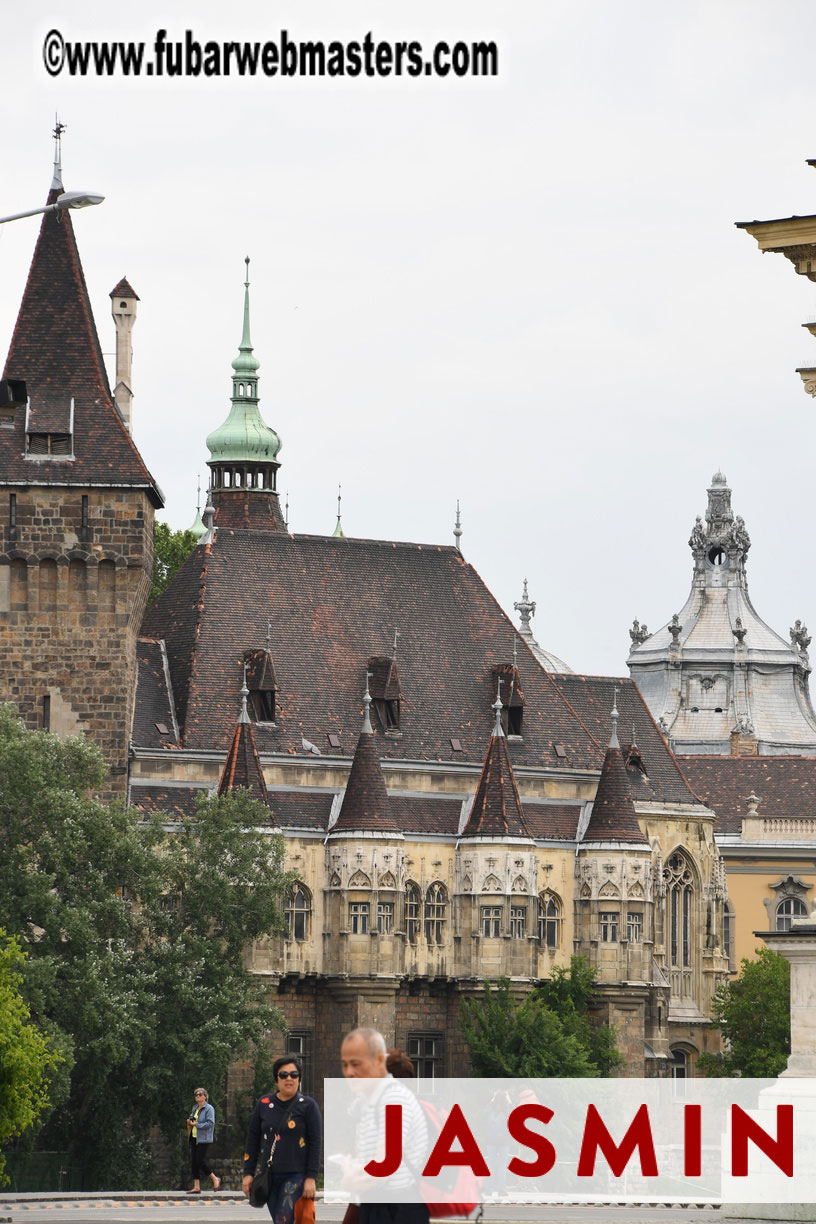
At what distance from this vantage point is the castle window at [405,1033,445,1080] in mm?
88875

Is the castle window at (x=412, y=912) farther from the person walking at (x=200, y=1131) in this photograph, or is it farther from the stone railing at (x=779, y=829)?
the stone railing at (x=779, y=829)

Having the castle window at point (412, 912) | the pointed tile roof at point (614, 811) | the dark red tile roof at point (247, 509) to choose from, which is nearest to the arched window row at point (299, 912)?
the castle window at point (412, 912)

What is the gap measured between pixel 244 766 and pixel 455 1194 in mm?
66183

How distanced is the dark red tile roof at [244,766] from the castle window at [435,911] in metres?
6.58

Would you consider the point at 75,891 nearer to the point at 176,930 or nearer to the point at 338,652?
the point at 176,930

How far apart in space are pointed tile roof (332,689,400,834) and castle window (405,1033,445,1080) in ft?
20.8

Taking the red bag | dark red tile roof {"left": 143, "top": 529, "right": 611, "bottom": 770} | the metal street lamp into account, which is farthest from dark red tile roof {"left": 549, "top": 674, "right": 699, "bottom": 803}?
the red bag

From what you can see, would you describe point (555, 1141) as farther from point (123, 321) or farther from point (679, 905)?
point (123, 321)

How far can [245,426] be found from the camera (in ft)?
406

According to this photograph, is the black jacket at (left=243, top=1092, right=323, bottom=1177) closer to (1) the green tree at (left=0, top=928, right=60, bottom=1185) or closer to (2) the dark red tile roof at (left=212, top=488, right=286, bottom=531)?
(1) the green tree at (left=0, top=928, right=60, bottom=1185)

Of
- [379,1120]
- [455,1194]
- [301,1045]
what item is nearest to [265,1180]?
[379,1120]

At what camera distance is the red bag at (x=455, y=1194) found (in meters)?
20.0

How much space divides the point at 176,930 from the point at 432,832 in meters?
17.9

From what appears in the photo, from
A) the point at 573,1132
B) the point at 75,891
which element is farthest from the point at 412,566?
the point at 75,891
